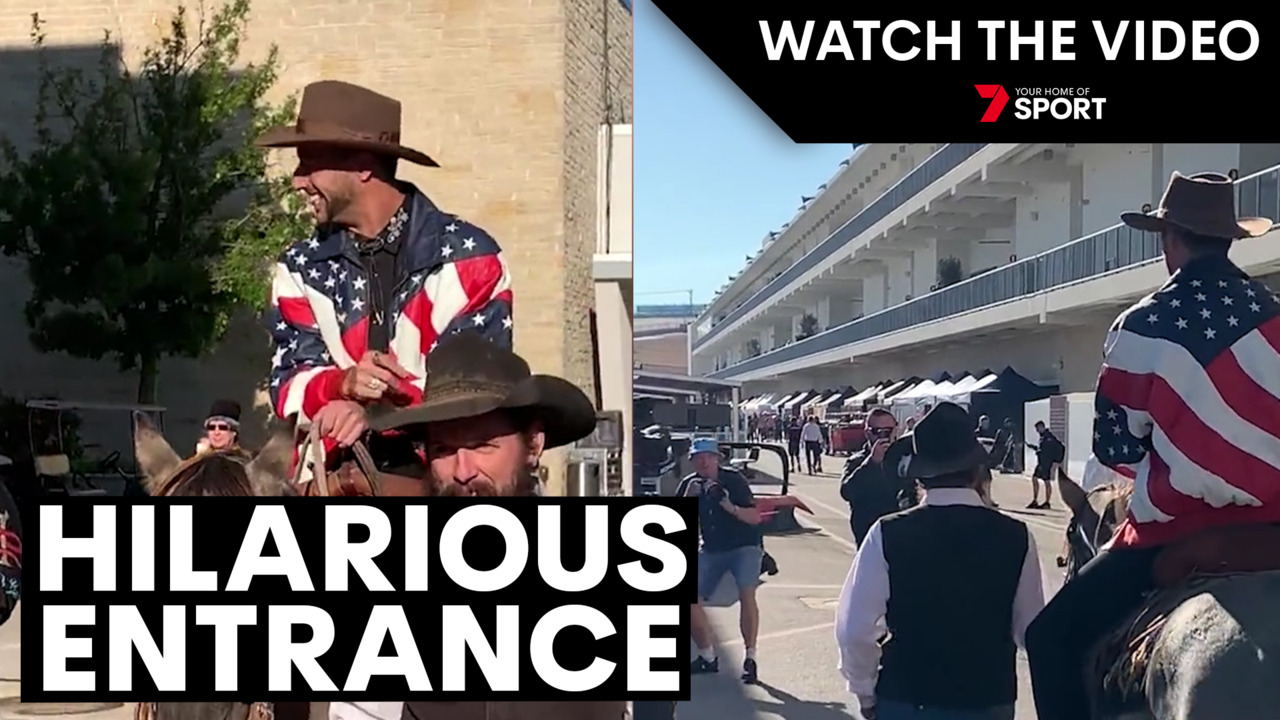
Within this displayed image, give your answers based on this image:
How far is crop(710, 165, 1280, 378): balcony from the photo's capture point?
2248 mm

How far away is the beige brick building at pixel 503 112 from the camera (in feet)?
8.11

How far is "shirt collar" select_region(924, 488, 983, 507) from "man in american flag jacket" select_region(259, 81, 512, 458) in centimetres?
85

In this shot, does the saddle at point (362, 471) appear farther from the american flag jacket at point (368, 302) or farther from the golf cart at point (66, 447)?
the golf cart at point (66, 447)

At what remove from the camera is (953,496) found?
92.8 inches

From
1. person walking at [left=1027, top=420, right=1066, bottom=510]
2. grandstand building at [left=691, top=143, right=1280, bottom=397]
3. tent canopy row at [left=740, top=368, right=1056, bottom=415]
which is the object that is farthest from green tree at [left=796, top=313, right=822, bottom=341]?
person walking at [left=1027, top=420, right=1066, bottom=510]

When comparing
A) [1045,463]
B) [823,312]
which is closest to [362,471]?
[823,312]

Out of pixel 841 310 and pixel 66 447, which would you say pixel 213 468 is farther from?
pixel 841 310

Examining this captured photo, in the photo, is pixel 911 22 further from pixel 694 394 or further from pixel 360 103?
pixel 360 103

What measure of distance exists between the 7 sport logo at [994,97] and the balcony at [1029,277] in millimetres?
269

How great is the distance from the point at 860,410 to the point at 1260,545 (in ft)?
2.39

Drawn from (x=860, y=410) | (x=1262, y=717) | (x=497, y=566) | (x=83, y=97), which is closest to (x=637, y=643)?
(x=497, y=566)

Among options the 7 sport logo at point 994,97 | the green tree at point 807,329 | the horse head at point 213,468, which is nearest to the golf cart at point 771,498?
the green tree at point 807,329

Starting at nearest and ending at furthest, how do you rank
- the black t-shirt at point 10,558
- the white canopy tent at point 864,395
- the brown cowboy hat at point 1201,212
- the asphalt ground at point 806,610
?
1. the brown cowboy hat at point 1201,212
2. the asphalt ground at point 806,610
3. the white canopy tent at point 864,395
4. the black t-shirt at point 10,558

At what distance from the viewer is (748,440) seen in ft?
7.95
